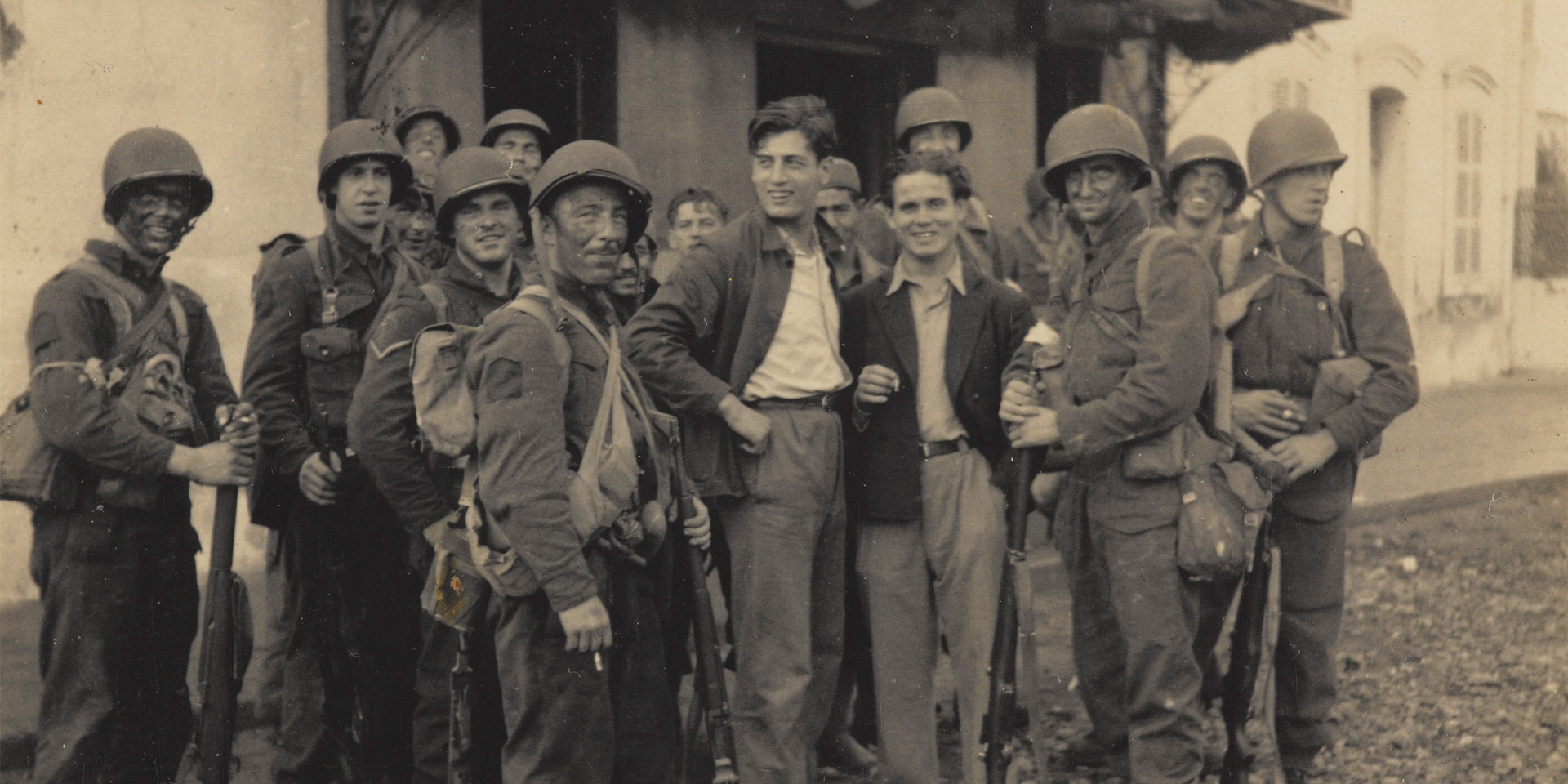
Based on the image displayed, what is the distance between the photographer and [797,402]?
400cm

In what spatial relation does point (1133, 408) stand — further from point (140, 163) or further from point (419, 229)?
point (140, 163)

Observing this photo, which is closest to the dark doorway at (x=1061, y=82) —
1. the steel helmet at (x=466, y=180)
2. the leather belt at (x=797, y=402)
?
the leather belt at (x=797, y=402)

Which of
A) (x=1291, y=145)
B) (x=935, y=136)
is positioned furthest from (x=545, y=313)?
(x=935, y=136)

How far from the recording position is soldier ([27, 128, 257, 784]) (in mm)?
3584

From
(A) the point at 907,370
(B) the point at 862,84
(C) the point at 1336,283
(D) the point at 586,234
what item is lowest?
(A) the point at 907,370

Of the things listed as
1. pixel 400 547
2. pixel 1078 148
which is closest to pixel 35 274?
pixel 400 547

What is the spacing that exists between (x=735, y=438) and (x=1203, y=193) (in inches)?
102

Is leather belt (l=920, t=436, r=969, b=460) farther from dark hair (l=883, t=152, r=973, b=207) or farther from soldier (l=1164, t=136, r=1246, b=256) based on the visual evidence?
soldier (l=1164, t=136, r=1246, b=256)

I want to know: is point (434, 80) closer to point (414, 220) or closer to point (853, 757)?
point (414, 220)

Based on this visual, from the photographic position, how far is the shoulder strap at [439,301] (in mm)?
3820

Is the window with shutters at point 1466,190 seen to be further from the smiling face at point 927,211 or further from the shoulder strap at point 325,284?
the shoulder strap at point 325,284

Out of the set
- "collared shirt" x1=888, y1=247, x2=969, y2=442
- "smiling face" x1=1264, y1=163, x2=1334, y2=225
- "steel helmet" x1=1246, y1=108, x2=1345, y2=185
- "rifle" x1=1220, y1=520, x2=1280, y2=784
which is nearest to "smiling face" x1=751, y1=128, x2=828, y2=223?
"collared shirt" x1=888, y1=247, x2=969, y2=442

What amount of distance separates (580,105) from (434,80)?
109 centimetres

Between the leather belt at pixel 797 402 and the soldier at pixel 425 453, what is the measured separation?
2.80ft
